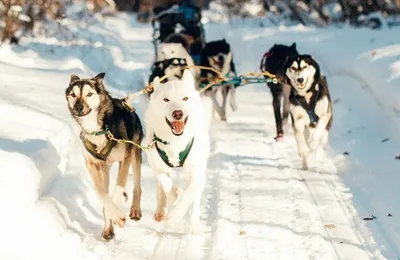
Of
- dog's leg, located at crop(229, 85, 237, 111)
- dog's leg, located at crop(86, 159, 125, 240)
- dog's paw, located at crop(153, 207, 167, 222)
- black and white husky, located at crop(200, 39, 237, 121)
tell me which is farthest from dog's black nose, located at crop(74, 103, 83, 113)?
dog's leg, located at crop(229, 85, 237, 111)

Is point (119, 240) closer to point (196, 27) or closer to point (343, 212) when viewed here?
point (343, 212)

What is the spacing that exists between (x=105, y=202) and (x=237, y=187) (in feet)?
4.85

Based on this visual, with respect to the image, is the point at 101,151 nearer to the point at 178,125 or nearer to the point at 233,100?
the point at 178,125

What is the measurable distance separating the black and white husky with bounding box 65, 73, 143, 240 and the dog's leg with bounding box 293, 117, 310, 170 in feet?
6.21

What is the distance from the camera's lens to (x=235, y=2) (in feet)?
104

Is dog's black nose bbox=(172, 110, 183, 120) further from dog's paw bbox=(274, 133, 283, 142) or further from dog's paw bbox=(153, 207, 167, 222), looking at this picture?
dog's paw bbox=(274, 133, 283, 142)

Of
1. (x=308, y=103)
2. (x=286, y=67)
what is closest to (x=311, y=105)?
(x=308, y=103)

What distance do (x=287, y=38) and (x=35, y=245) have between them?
1457cm

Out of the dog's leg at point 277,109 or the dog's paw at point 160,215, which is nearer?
the dog's paw at point 160,215

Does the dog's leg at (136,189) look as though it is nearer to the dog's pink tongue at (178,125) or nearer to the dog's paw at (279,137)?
the dog's pink tongue at (178,125)

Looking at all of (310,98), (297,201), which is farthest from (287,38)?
(297,201)

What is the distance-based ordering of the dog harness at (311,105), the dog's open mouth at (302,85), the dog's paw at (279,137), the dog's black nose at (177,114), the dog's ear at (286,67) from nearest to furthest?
the dog's black nose at (177,114), the dog's open mouth at (302,85), the dog harness at (311,105), the dog's ear at (286,67), the dog's paw at (279,137)

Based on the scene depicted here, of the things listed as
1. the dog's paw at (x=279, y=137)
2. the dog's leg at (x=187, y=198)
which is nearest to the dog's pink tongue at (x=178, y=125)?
the dog's leg at (x=187, y=198)

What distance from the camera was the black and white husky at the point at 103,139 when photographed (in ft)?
13.9
